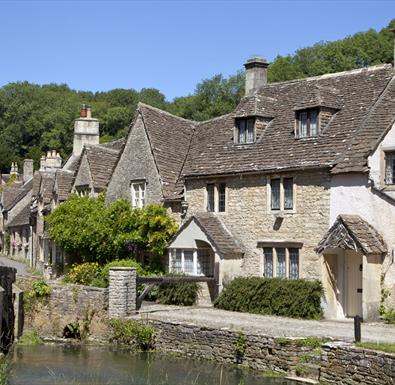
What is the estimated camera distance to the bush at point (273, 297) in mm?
26812

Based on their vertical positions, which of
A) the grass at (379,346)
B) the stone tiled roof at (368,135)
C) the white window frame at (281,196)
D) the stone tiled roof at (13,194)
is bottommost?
the grass at (379,346)

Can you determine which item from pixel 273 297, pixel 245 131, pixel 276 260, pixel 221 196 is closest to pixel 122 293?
pixel 273 297

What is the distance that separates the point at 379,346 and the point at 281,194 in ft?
36.7

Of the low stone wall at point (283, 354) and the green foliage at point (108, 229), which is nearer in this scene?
the low stone wall at point (283, 354)

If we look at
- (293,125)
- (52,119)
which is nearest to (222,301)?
(293,125)

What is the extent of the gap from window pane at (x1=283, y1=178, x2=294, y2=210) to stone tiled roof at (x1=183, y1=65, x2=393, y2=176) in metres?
0.66

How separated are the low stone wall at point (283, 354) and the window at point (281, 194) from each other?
23.4 feet

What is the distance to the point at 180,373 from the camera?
21.5 meters

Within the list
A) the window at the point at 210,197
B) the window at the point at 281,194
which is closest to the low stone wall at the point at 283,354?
the window at the point at 281,194

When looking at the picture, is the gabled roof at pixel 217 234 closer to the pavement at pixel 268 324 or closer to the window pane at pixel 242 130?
the pavement at pixel 268 324

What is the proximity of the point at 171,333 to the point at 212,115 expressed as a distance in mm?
69448

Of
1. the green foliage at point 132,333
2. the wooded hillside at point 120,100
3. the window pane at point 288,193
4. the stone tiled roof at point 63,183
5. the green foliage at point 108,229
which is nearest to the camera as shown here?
the green foliage at point 132,333

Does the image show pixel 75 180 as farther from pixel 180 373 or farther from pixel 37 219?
pixel 180 373

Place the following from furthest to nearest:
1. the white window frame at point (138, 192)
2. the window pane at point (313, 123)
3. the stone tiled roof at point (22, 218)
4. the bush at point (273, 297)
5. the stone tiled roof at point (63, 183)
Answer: the stone tiled roof at point (22, 218) → the stone tiled roof at point (63, 183) → the white window frame at point (138, 192) → the window pane at point (313, 123) → the bush at point (273, 297)
